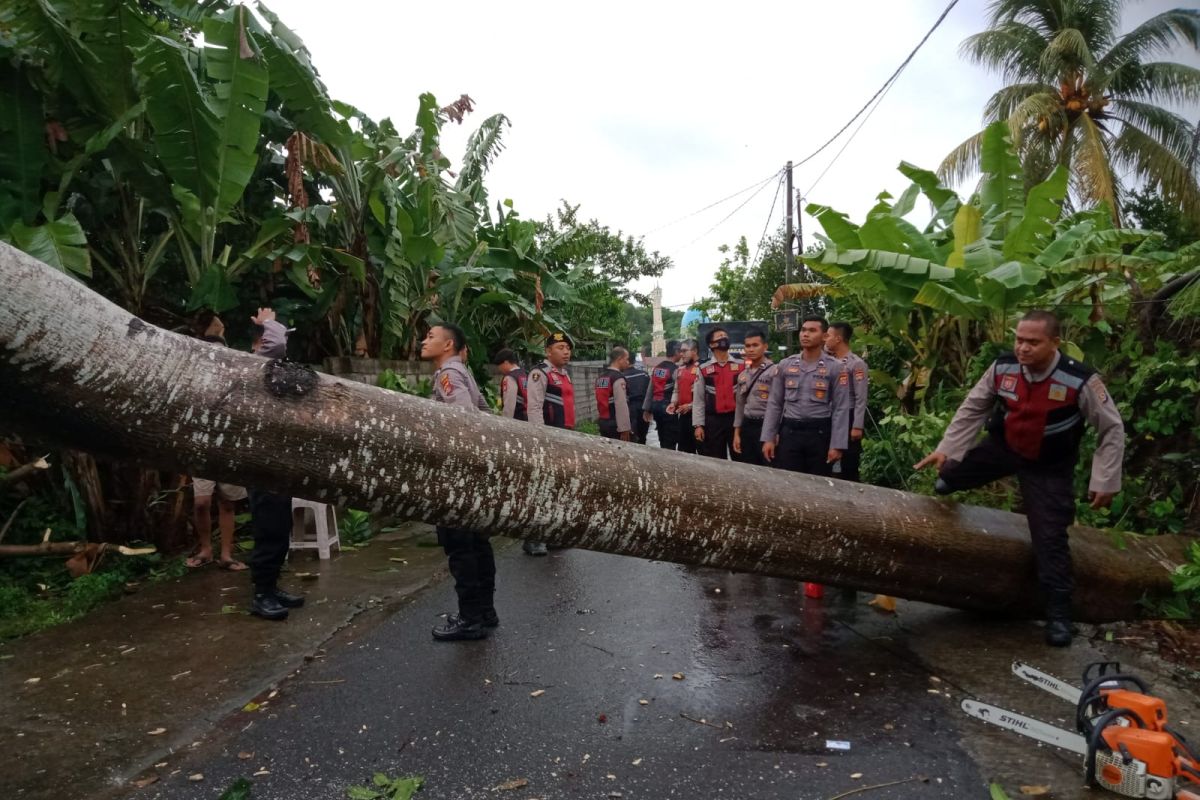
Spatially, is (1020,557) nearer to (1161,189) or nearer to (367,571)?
(367,571)

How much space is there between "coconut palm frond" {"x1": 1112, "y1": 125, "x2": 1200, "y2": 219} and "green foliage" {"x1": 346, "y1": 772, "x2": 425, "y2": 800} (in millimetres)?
18521

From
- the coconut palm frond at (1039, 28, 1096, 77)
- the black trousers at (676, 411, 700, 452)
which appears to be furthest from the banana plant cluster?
the coconut palm frond at (1039, 28, 1096, 77)

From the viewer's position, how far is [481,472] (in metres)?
2.65

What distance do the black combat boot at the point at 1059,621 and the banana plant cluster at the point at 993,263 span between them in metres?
2.52

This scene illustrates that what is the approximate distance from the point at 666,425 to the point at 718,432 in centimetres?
168

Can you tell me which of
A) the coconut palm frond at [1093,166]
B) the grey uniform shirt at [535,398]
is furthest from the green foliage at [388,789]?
the coconut palm frond at [1093,166]

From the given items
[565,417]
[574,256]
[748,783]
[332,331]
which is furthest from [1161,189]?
[748,783]

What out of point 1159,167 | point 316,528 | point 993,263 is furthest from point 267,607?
point 1159,167

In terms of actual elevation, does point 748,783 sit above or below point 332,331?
below

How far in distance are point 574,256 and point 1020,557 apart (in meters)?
13.2

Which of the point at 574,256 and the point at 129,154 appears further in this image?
the point at 574,256

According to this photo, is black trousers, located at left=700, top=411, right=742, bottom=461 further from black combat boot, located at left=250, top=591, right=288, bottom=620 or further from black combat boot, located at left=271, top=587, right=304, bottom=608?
black combat boot, located at left=250, top=591, right=288, bottom=620

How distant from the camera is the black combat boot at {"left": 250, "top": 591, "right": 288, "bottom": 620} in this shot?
4272mm

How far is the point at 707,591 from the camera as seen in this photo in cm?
484
